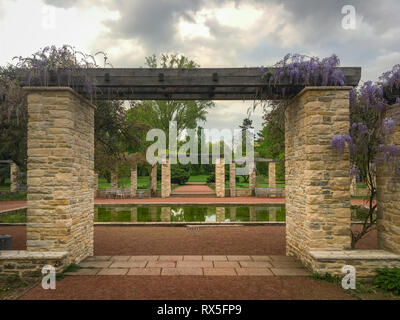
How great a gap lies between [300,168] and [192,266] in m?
2.67

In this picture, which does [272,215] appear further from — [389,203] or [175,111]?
[175,111]

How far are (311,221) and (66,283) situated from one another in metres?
4.04

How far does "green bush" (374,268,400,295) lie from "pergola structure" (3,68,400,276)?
0.12 metres

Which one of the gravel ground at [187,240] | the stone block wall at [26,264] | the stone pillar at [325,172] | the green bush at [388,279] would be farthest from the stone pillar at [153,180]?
the green bush at [388,279]

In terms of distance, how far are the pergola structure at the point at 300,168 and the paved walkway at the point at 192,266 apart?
1.31 feet

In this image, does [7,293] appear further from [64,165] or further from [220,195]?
[220,195]

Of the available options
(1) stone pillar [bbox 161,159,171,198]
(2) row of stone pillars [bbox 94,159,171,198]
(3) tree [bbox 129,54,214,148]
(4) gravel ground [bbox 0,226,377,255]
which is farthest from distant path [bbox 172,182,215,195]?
(4) gravel ground [bbox 0,226,377,255]

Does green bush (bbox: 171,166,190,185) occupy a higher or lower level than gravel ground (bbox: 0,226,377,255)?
higher

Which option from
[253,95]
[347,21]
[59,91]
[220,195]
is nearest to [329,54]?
[347,21]

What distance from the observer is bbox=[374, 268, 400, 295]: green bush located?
12.9 feet

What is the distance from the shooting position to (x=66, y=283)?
4.16 m

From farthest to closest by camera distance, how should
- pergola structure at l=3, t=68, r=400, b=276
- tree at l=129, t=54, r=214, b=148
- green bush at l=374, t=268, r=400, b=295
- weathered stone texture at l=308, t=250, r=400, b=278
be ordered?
tree at l=129, t=54, r=214, b=148
pergola structure at l=3, t=68, r=400, b=276
weathered stone texture at l=308, t=250, r=400, b=278
green bush at l=374, t=268, r=400, b=295

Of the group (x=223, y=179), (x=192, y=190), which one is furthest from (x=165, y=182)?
(x=192, y=190)

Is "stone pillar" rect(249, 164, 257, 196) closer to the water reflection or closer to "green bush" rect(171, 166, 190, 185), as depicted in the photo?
the water reflection
